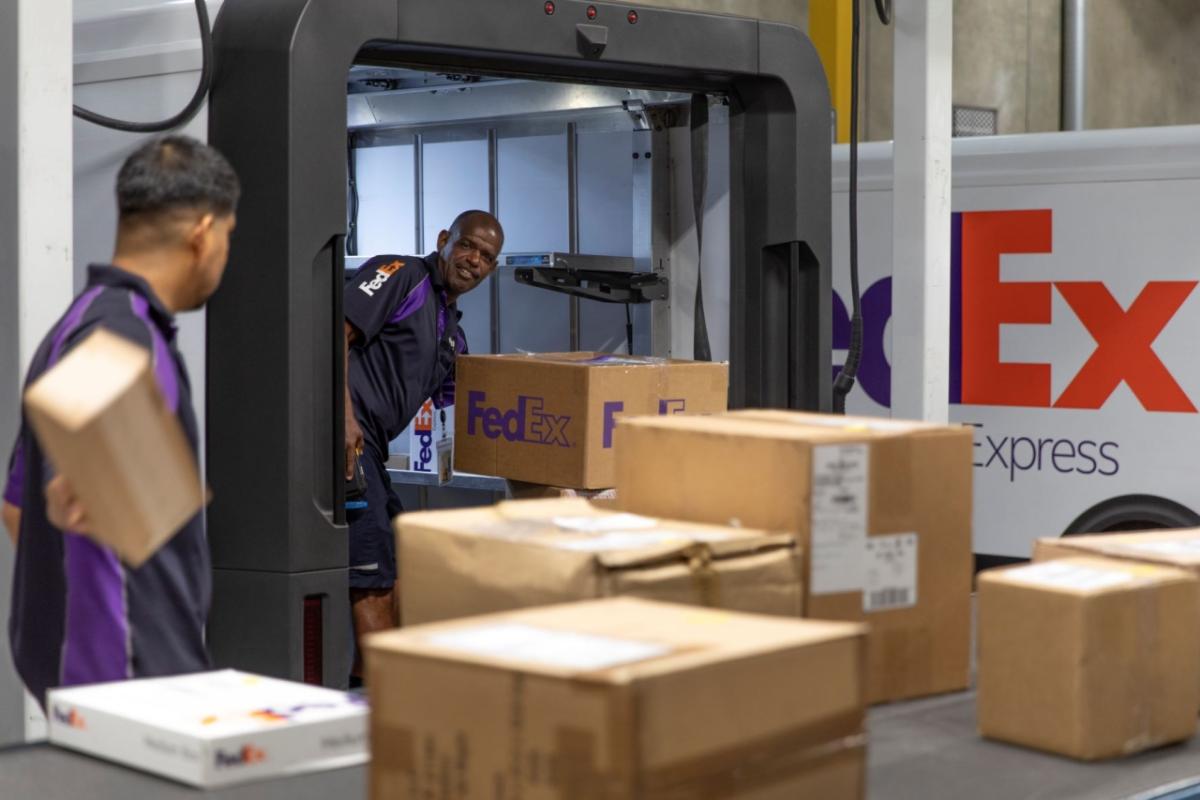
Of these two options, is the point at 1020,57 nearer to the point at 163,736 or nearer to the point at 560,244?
the point at 560,244

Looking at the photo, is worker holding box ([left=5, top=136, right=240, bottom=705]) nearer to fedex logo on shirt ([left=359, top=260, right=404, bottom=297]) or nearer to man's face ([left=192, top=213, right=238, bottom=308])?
man's face ([left=192, top=213, right=238, bottom=308])

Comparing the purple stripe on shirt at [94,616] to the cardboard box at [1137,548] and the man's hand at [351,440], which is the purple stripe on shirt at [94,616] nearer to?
the cardboard box at [1137,548]

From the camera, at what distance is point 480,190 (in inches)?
231

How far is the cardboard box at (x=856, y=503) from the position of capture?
2.20 metres

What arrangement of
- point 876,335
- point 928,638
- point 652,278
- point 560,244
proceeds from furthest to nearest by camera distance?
point 876,335 < point 560,244 < point 652,278 < point 928,638

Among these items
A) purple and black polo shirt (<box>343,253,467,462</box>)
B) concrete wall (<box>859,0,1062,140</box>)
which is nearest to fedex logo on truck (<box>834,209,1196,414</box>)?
purple and black polo shirt (<box>343,253,467,462</box>)

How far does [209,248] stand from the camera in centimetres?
245

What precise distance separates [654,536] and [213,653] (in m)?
1.81

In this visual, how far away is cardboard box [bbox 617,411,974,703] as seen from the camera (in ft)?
7.22

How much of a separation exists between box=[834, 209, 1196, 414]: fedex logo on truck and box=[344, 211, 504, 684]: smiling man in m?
2.00

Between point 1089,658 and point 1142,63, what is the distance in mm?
13306

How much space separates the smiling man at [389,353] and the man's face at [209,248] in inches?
95.0

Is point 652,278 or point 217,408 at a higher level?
point 652,278

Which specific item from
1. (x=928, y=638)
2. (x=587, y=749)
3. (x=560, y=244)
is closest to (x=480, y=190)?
(x=560, y=244)
